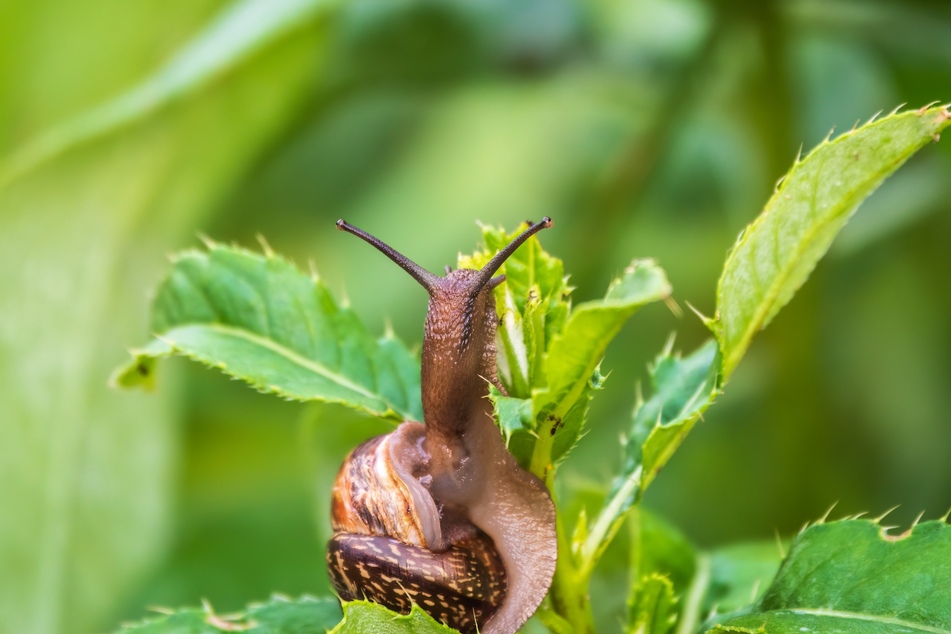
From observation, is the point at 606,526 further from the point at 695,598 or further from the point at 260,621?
the point at 260,621

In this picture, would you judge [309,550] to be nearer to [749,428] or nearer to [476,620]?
[749,428]

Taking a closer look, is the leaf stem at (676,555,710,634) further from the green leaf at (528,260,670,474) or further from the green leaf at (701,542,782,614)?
the green leaf at (528,260,670,474)

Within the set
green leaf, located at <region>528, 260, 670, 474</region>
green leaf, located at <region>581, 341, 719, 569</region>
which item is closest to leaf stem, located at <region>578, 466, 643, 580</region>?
green leaf, located at <region>581, 341, 719, 569</region>

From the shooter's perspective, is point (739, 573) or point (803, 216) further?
point (739, 573)

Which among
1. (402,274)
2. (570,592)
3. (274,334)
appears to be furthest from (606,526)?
(402,274)

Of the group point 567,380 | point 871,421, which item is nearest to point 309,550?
point 871,421

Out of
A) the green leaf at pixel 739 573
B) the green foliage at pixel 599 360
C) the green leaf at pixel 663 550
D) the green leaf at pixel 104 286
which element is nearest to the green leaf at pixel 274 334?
the green foliage at pixel 599 360

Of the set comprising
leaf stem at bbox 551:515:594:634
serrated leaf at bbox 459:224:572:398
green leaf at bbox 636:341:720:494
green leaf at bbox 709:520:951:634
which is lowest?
green leaf at bbox 709:520:951:634
